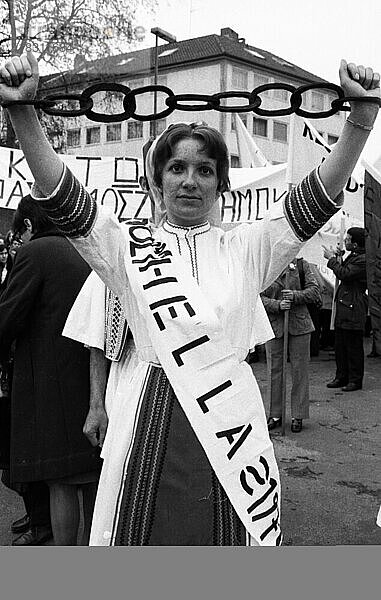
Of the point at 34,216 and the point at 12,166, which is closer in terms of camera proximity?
the point at 34,216

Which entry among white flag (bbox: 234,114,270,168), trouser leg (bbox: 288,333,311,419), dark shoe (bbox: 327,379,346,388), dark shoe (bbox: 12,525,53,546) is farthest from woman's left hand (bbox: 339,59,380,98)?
dark shoe (bbox: 327,379,346,388)

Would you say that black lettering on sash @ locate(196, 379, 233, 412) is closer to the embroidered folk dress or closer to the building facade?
the embroidered folk dress

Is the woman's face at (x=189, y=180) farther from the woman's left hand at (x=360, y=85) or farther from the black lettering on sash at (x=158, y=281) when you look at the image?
the woman's left hand at (x=360, y=85)

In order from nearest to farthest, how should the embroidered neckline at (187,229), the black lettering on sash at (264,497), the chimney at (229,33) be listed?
the black lettering on sash at (264,497) < the embroidered neckline at (187,229) < the chimney at (229,33)

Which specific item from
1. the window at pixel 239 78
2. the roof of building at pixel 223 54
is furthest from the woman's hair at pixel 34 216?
the window at pixel 239 78

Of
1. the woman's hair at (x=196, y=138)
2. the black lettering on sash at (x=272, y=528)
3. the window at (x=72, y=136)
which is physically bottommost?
the black lettering on sash at (x=272, y=528)

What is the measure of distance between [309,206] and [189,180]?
29 cm

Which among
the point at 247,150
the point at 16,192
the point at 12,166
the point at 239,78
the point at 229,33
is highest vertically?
the point at 229,33

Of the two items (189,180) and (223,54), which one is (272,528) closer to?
(189,180)

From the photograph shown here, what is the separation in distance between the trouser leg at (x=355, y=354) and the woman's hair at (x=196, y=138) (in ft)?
20.1

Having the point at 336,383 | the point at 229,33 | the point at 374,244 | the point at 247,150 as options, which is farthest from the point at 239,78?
the point at 374,244

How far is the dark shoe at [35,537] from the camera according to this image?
3.35 meters

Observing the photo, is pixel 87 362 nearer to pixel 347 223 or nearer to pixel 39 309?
pixel 39 309

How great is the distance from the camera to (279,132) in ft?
160
